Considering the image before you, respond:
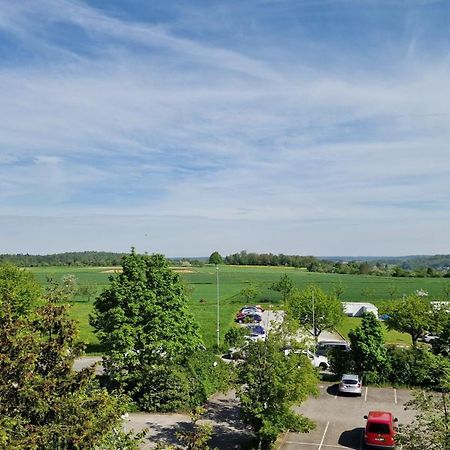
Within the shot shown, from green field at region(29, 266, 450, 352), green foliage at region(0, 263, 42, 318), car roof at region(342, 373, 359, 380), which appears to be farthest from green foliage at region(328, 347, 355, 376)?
green foliage at region(0, 263, 42, 318)

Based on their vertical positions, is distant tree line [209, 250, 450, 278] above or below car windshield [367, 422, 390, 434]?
above

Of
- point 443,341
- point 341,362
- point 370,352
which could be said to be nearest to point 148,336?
point 341,362

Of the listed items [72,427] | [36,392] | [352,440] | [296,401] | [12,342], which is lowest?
[352,440]

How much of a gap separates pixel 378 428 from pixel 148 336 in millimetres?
12500

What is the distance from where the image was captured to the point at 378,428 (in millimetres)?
22484

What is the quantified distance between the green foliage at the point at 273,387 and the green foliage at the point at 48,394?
33.3 ft

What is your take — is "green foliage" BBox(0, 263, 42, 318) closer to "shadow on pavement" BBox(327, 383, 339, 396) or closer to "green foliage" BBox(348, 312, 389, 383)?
"shadow on pavement" BBox(327, 383, 339, 396)

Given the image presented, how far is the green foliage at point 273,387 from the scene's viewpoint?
2070cm

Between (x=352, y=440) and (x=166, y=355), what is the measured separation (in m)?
10.7

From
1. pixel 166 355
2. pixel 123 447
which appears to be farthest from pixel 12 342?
pixel 166 355

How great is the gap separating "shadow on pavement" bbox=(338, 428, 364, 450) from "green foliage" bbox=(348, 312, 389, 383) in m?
8.03

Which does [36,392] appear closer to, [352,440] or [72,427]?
[72,427]

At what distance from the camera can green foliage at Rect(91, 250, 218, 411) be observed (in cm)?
2697

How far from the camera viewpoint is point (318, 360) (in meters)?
Answer: 36.2
